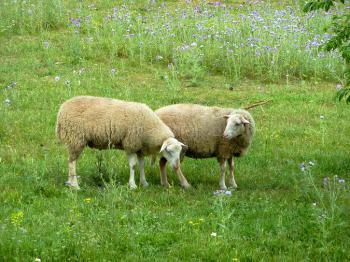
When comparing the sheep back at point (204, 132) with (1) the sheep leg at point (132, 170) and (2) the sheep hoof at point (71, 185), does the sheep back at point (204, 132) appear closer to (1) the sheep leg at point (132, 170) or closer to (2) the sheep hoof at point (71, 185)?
(1) the sheep leg at point (132, 170)

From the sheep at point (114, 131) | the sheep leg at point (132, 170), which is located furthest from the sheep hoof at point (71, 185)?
the sheep leg at point (132, 170)

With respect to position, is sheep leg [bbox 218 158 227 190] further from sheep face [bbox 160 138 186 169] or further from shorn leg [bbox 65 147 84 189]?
shorn leg [bbox 65 147 84 189]

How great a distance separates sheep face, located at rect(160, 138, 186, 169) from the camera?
8.57 metres

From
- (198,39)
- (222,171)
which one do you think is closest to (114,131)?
(222,171)

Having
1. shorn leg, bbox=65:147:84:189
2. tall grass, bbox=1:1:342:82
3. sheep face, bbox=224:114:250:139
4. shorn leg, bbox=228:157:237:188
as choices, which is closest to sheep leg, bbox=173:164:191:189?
shorn leg, bbox=228:157:237:188

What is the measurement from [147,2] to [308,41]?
262 inches

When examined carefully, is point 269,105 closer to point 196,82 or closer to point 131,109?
point 196,82

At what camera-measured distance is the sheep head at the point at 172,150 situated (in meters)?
8.57

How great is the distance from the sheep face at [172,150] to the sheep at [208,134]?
33 centimetres

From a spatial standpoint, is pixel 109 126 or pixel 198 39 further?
pixel 198 39

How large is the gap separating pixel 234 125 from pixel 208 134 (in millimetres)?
447

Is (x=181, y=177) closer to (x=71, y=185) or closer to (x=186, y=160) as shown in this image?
(x=186, y=160)

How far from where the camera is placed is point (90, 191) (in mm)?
8172

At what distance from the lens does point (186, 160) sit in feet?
33.2
